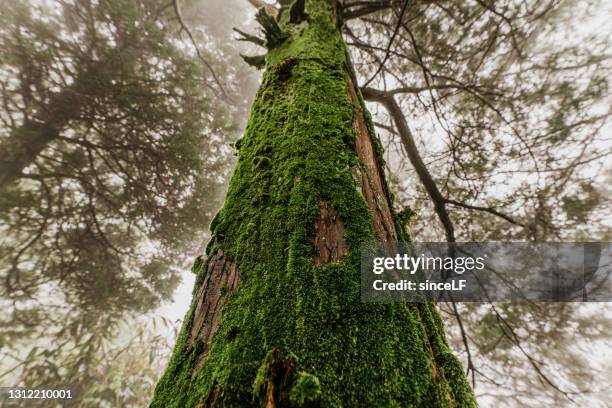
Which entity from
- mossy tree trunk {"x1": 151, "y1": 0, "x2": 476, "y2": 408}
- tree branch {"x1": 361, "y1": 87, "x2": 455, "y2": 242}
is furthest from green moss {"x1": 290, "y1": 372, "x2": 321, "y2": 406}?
tree branch {"x1": 361, "y1": 87, "x2": 455, "y2": 242}

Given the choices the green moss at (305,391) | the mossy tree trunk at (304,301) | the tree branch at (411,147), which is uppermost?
the tree branch at (411,147)

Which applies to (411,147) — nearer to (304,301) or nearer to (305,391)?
(304,301)

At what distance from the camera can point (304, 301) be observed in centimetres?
71

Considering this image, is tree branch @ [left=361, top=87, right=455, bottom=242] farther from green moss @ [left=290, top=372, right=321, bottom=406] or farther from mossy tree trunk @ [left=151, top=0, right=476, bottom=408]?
green moss @ [left=290, top=372, right=321, bottom=406]

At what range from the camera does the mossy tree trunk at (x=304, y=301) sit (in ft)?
1.97

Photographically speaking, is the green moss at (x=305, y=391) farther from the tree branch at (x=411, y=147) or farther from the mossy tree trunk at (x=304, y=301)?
the tree branch at (x=411, y=147)

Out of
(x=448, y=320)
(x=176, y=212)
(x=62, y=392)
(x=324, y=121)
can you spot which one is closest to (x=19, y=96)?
(x=176, y=212)

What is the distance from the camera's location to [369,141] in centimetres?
135

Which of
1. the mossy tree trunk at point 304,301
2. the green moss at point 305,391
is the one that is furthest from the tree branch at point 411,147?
the green moss at point 305,391

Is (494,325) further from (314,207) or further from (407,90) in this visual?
(314,207)

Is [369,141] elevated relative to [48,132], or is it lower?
lower

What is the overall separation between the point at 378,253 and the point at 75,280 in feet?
17.9

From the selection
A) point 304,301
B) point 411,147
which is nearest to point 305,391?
point 304,301

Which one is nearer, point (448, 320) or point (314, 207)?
point (314, 207)
